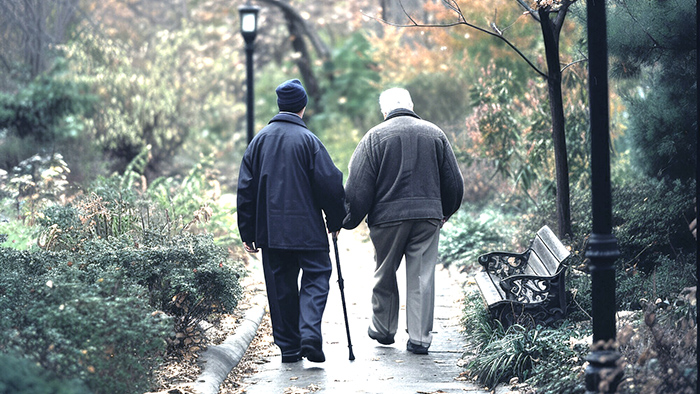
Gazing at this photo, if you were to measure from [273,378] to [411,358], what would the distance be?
1.09 meters

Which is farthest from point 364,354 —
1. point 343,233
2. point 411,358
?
point 343,233

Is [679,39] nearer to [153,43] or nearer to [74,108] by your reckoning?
[74,108]

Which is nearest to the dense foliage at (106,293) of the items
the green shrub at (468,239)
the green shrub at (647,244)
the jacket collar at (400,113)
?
the jacket collar at (400,113)

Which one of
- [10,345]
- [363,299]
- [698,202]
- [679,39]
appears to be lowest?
[363,299]

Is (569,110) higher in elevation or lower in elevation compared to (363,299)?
higher

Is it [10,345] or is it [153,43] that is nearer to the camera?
[10,345]

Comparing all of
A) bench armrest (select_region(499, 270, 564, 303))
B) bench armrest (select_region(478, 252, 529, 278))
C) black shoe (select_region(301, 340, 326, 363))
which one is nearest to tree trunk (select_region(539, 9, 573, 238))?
bench armrest (select_region(478, 252, 529, 278))

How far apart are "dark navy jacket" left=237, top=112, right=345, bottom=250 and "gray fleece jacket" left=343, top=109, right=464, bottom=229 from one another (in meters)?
0.32

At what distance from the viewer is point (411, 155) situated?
603 cm

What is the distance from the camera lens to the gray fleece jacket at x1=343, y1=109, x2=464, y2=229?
237 inches

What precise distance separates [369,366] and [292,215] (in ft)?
4.01

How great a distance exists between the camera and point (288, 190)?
5.66 m

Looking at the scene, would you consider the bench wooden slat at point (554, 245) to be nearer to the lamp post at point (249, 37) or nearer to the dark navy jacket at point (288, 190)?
the dark navy jacket at point (288, 190)

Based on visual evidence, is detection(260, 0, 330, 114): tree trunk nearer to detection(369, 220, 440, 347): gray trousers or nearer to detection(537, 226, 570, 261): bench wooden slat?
detection(537, 226, 570, 261): bench wooden slat
